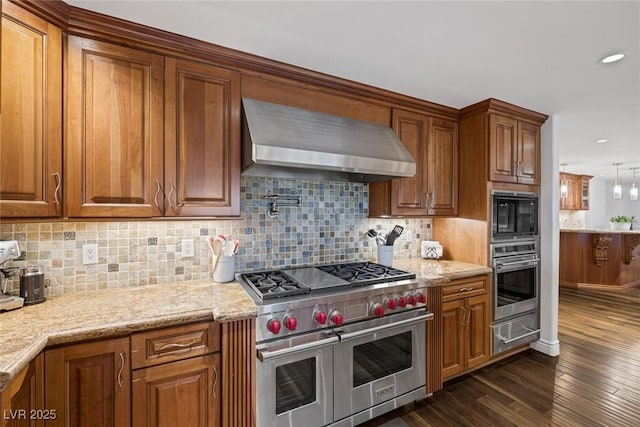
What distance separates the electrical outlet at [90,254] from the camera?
1777 millimetres

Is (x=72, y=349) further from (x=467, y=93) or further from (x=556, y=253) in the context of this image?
A: (x=556, y=253)

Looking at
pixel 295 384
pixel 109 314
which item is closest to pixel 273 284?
pixel 295 384

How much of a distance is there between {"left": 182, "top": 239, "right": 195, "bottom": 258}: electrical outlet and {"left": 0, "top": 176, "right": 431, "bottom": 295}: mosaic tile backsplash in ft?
0.09

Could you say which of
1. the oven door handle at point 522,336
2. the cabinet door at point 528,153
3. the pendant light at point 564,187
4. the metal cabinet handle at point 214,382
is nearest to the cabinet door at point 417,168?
the cabinet door at point 528,153

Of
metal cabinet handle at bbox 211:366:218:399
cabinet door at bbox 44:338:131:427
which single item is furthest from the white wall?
cabinet door at bbox 44:338:131:427

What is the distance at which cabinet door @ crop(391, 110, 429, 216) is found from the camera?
2.52 meters

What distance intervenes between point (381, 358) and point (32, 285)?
2025 mm

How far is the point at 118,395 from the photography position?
4.39 ft

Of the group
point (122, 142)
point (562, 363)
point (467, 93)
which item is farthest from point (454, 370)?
point (122, 142)

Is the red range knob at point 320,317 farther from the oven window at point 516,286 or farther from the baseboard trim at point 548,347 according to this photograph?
the baseboard trim at point 548,347

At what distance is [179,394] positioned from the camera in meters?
1.44

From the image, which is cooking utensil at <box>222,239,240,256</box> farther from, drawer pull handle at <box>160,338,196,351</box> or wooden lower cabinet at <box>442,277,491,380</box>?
wooden lower cabinet at <box>442,277,491,380</box>

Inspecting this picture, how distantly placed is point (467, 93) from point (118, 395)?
300 cm

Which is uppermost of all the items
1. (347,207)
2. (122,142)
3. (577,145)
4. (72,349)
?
(577,145)
